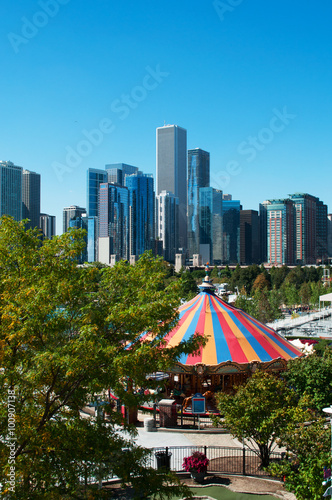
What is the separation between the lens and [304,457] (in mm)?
12820

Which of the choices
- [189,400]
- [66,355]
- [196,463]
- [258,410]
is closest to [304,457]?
[258,410]

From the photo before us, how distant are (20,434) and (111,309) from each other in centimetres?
322

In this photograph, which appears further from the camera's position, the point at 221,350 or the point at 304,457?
the point at 221,350

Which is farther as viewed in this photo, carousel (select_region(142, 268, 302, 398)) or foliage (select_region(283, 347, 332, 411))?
carousel (select_region(142, 268, 302, 398))

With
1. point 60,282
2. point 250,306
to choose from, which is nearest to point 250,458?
point 60,282

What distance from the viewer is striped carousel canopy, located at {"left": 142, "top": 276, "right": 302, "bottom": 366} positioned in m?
23.4

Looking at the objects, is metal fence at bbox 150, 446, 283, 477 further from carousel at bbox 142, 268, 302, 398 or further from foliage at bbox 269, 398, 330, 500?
carousel at bbox 142, 268, 302, 398

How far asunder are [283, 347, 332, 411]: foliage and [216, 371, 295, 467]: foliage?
19.5 feet

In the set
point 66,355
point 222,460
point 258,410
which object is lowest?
point 222,460

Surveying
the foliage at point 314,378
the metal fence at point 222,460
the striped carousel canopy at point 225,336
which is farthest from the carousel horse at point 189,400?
the metal fence at point 222,460

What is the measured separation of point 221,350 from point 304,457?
1087 centimetres

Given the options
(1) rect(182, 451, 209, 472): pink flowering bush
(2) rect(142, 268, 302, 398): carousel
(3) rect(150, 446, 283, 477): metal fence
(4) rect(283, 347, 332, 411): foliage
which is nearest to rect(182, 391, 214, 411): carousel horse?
(2) rect(142, 268, 302, 398): carousel

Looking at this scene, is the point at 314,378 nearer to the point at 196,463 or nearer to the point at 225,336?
the point at 225,336

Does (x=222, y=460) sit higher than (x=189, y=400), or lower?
lower
